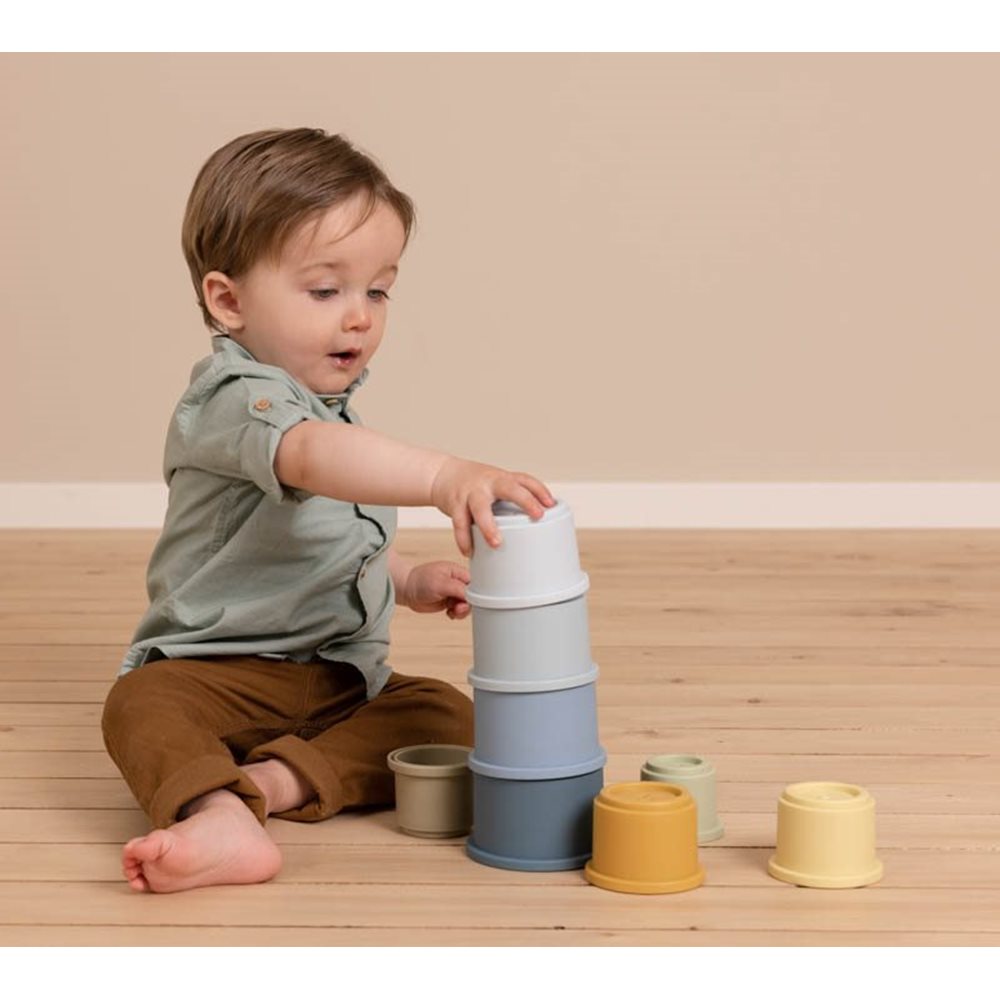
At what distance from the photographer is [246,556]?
1438mm

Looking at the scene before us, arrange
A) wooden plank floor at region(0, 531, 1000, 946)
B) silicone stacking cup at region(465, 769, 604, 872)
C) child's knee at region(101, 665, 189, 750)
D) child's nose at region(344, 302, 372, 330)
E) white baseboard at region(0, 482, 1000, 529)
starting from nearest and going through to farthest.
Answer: wooden plank floor at region(0, 531, 1000, 946) < silicone stacking cup at region(465, 769, 604, 872) < child's knee at region(101, 665, 189, 750) < child's nose at region(344, 302, 372, 330) < white baseboard at region(0, 482, 1000, 529)

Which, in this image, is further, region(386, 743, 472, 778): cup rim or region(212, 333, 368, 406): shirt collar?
region(212, 333, 368, 406): shirt collar

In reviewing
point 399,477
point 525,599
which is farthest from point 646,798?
point 399,477

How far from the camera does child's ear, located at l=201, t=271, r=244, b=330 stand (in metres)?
1.47

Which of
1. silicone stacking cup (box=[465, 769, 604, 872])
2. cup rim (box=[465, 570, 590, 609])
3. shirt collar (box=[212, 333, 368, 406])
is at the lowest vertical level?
silicone stacking cup (box=[465, 769, 604, 872])

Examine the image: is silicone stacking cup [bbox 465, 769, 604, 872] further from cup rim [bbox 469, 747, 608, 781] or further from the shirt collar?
the shirt collar

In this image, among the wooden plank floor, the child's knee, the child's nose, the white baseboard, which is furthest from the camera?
the white baseboard

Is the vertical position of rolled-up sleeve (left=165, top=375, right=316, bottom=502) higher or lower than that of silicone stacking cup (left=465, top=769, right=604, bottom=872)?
higher

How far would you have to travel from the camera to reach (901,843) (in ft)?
4.24

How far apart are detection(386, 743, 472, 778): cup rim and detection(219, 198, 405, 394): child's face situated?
1.05ft

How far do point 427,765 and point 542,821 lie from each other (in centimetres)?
18

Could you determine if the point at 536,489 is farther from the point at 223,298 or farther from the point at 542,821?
the point at 223,298

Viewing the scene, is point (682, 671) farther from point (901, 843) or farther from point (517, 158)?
point (517, 158)

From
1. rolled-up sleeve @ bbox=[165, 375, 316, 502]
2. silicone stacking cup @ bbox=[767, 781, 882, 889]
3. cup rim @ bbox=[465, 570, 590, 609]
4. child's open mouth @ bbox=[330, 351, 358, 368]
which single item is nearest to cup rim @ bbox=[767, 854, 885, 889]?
silicone stacking cup @ bbox=[767, 781, 882, 889]
